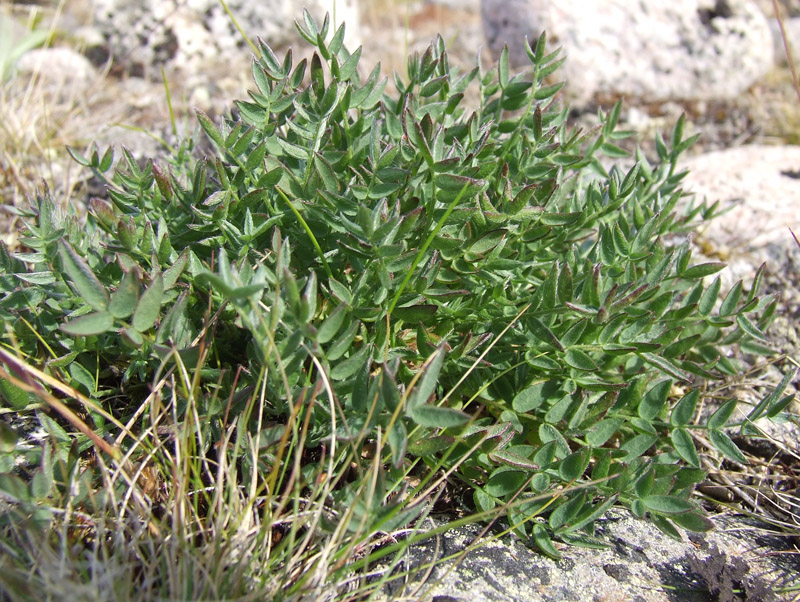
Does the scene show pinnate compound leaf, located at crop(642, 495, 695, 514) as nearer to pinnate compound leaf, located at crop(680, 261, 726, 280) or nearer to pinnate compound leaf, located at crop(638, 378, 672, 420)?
pinnate compound leaf, located at crop(638, 378, 672, 420)

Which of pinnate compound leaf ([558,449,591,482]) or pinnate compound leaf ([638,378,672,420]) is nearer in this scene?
pinnate compound leaf ([558,449,591,482])

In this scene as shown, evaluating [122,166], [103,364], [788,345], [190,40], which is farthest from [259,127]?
[190,40]

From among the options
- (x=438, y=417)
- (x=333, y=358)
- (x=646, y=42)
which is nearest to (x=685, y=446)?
(x=438, y=417)

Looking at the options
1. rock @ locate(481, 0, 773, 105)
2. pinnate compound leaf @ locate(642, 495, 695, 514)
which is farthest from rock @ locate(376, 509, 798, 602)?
rock @ locate(481, 0, 773, 105)

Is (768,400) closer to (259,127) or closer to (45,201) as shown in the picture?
(259,127)

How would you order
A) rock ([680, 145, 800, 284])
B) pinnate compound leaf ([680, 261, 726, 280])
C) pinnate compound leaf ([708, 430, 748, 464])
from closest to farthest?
1. pinnate compound leaf ([708, 430, 748, 464])
2. pinnate compound leaf ([680, 261, 726, 280])
3. rock ([680, 145, 800, 284])

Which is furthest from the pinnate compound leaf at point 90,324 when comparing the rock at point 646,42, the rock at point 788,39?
the rock at point 788,39

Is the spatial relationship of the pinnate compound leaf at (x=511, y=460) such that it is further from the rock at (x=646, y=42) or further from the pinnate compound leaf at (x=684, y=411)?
the rock at (x=646, y=42)

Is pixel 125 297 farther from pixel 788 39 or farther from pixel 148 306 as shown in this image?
pixel 788 39
